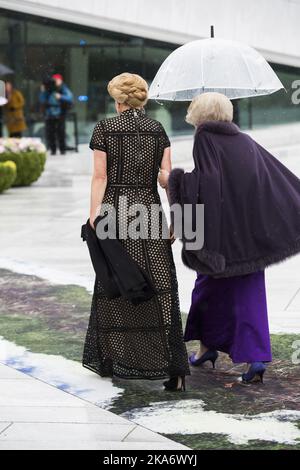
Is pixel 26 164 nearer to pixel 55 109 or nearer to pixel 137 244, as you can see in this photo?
pixel 55 109

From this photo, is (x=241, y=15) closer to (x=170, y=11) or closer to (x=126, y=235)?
(x=170, y=11)

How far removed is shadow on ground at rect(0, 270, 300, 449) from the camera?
17.9 ft

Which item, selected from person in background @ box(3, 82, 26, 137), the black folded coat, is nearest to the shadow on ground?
the black folded coat

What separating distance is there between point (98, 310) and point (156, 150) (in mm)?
949

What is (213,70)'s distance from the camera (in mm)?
6875

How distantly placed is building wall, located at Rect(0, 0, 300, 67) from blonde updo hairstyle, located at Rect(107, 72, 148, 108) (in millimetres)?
23328

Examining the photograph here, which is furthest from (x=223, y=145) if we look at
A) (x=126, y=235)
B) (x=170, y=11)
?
(x=170, y=11)

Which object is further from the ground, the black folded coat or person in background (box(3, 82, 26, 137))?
person in background (box(3, 82, 26, 137))

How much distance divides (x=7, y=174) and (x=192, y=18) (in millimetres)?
18091

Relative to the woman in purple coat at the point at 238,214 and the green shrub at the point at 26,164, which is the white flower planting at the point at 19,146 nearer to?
the green shrub at the point at 26,164

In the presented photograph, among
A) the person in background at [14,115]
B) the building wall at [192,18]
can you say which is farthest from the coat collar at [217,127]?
the building wall at [192,18]

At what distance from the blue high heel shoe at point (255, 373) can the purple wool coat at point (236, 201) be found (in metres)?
0.55

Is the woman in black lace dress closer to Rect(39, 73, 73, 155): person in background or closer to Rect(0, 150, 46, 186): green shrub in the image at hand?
Rect(0, 150, 46, 186): green shrub

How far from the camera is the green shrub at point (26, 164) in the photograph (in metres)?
18.9
